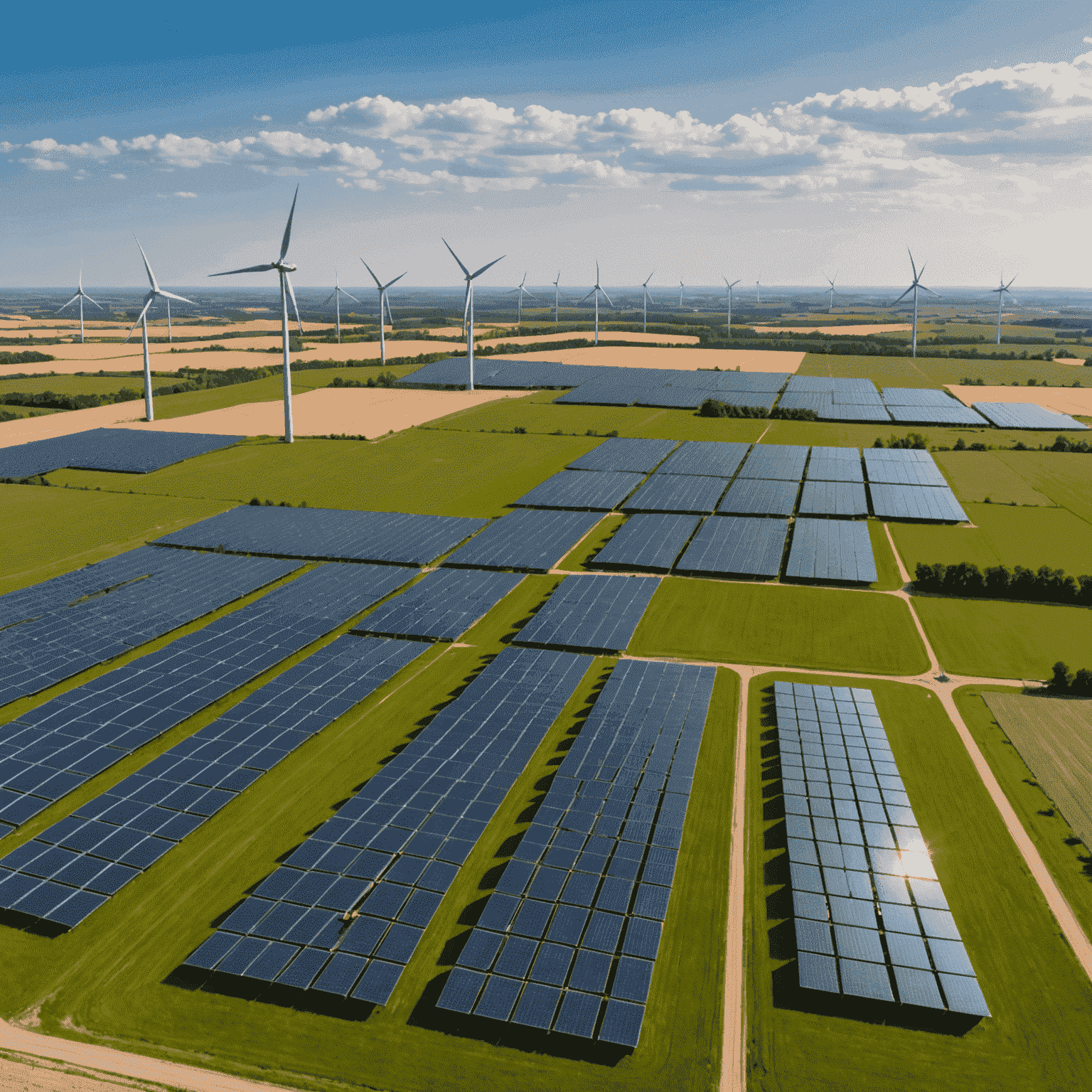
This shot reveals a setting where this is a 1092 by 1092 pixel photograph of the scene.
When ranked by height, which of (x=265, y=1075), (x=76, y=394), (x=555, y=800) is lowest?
(x=265, y=1075)

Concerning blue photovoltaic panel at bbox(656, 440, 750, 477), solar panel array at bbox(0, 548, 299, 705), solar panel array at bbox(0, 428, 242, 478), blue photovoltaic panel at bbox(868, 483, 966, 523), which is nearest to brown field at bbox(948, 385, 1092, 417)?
blue photovoltaic panel at bbox(656, 440, 750, 477)

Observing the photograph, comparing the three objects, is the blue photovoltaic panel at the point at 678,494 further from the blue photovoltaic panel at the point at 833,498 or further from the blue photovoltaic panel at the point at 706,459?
the blue photovoltaic panel at the point at 833,498

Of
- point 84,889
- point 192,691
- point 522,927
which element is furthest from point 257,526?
point 522,927

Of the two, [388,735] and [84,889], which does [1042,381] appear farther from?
[84,889]

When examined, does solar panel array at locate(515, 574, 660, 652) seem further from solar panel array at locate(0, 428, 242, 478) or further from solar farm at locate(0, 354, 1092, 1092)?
solar panel array at locate(0, 428, 242, 478)

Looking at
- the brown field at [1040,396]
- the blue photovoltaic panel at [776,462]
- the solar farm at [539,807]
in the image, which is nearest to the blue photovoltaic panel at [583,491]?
the solar farm at [539,807]
